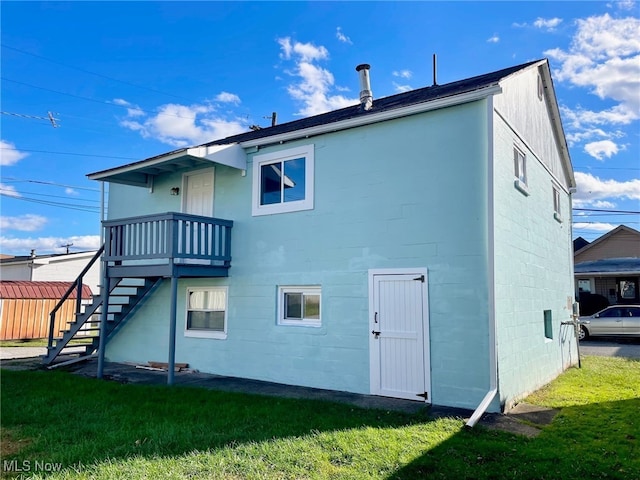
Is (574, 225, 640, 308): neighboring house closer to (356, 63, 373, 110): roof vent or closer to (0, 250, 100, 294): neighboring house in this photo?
(356, 63, 373, 110): roof vent

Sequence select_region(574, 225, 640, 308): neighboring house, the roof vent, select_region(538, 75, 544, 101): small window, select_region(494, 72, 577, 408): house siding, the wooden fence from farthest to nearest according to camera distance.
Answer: select_region(574, 225, 640, 308): neighboring house, the wooden fence, select_region(538, 75, 544, 101): small window, the roof vent, select_region(494, 72, 577, 408): house siding

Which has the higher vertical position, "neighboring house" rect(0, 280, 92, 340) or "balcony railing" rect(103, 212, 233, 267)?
"balcony railing" rect(103, 212, 233, 267)

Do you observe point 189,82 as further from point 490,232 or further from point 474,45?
point 490,232

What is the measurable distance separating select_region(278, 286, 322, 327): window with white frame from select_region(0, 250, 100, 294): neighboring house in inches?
737

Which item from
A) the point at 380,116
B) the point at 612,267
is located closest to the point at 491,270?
the point at 380,116

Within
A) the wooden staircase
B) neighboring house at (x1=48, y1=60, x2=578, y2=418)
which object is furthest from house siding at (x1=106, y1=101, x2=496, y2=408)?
the wooden staircase

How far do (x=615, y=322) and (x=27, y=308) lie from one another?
79.5ft

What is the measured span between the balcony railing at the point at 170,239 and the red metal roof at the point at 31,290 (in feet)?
31.4

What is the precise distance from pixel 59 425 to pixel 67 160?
21052 mm

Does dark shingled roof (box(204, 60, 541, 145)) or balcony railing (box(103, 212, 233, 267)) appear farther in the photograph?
balcony railing (box(103, 212, 233, 267))

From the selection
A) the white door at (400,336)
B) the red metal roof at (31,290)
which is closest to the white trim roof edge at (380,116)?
the white door at (400,336)

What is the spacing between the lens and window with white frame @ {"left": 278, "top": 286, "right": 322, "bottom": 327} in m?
8.70

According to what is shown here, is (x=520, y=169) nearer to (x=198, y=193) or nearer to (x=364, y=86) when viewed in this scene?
(x=364, y=86)

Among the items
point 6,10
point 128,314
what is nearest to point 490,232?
point 128,314
